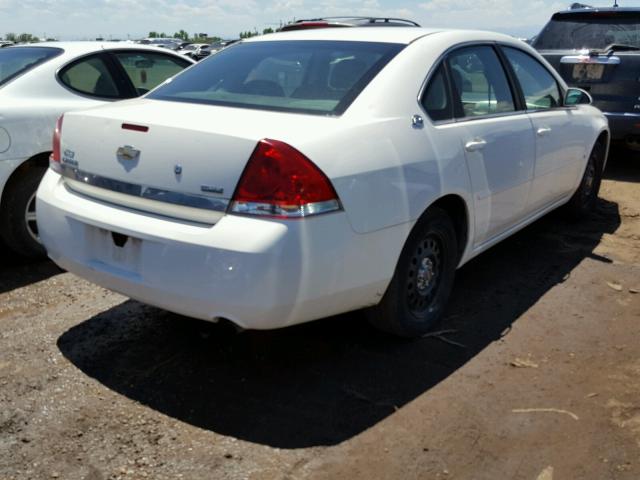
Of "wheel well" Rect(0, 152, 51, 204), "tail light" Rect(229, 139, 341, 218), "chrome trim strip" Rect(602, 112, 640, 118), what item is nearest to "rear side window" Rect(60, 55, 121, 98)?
"wheel well" Rect(0, 152, 51, 204)

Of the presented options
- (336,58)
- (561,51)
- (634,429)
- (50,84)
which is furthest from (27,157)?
(561,51)

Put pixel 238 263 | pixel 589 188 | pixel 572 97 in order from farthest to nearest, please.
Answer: pixel 589 188 < pixel 572 97 < pixel 238 263

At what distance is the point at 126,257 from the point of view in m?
3.07

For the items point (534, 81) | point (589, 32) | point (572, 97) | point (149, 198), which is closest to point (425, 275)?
point (149, 198)

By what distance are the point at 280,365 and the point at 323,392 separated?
13.3 inches

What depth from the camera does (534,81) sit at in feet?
16.0

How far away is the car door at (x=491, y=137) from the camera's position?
3.82 m

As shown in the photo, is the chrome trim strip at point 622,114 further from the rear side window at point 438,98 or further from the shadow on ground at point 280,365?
the rear side window at point 438,98

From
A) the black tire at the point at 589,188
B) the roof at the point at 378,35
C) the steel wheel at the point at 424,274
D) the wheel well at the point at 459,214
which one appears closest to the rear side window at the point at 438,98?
the roof at the point at 378,35

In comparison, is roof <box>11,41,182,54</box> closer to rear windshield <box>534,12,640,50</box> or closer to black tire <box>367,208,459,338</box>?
black tire <box>367,208,459,338</box>

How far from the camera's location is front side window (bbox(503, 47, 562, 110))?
4.67m

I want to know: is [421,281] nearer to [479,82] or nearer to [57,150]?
[479,82]

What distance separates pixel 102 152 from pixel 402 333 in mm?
1757

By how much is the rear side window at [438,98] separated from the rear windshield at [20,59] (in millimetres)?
3127
